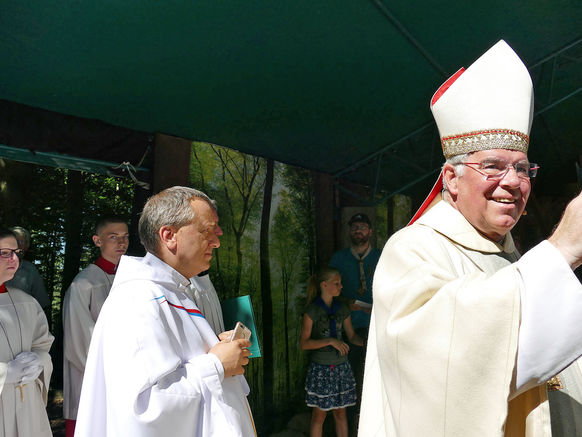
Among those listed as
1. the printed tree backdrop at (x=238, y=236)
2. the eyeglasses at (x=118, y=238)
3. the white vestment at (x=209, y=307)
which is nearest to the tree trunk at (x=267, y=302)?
the printed tree backdrop at (x=238, y=236)

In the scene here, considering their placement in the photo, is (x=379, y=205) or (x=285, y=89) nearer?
(x=285, y=89)

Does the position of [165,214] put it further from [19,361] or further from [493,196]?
[19,361]

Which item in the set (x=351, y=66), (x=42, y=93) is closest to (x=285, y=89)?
(x=351, y=66)

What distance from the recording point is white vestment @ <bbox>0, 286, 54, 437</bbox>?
291cm

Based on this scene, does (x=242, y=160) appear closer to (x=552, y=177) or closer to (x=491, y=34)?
(x=491, y=34)

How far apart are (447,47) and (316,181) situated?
212 cm

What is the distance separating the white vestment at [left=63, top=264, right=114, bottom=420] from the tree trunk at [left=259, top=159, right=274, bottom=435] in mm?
1744

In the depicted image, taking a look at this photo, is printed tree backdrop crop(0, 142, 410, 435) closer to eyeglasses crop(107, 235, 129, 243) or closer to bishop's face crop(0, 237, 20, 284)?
eyeglasses crop(107, 235, 129, 243)

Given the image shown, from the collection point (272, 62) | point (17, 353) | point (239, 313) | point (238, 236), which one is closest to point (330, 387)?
point (238, 236)

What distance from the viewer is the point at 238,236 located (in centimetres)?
475

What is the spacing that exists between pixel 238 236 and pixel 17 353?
84.5 inches

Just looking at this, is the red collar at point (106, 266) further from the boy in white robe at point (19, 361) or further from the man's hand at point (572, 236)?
the man's hand at point (572, 236)

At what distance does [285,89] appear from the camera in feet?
12.9

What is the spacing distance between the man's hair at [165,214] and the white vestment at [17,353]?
1.38 metres
